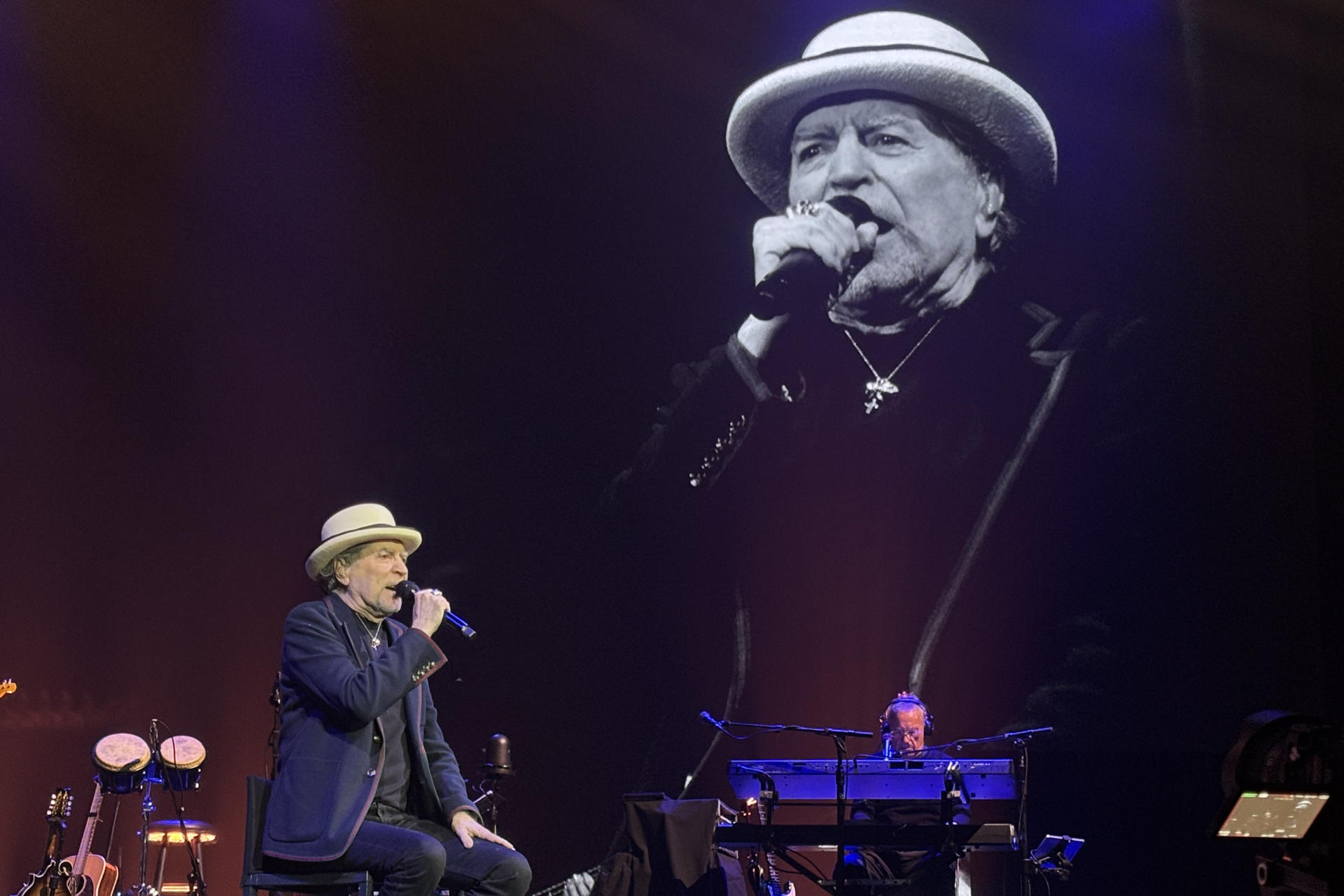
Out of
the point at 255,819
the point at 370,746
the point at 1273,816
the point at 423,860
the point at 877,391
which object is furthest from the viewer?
the point at 877,391

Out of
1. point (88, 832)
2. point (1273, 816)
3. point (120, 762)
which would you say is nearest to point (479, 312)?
point (120, 762)

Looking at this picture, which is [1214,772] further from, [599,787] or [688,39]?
[688,39]

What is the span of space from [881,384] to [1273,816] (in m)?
4.39

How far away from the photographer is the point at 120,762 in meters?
6.01

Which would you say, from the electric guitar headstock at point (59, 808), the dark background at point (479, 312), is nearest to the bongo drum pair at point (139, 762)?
the electric guitar headstock at point (59, 808)

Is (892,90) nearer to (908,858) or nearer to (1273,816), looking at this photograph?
(908,858)

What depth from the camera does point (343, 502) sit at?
6.98 m

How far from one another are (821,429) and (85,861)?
419 centimetres

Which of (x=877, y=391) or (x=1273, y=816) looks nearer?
(x=1273, y=816)

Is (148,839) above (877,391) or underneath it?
underneath

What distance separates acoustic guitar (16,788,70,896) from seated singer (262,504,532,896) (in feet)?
10.1

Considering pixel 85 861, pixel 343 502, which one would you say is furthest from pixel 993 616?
pixel 85 861

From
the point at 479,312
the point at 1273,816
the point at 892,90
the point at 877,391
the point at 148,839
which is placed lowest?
the point at 1273,816

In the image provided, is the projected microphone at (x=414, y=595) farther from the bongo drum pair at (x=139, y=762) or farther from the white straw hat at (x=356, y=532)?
the bongo drum pair at (x=139, y=762)
